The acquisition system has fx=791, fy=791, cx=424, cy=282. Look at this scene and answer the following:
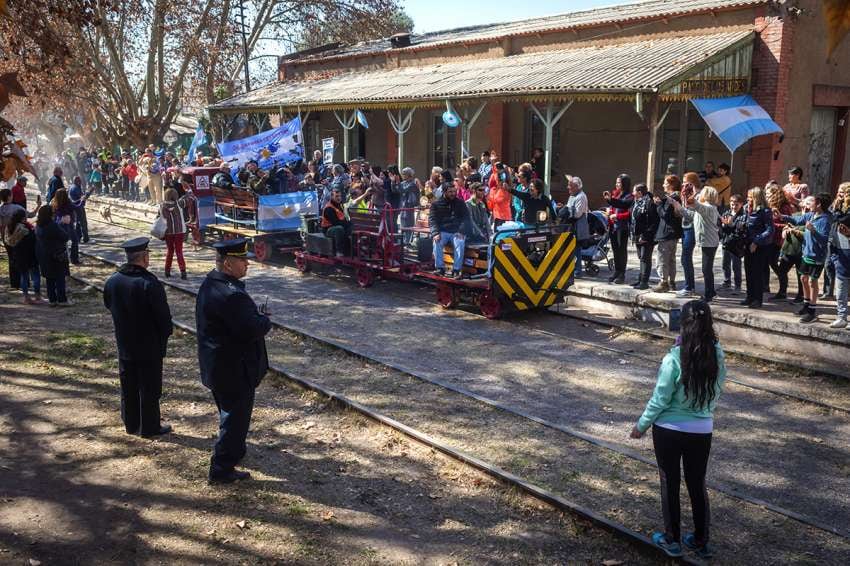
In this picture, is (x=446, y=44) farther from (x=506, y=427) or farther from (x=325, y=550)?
(x=325, y=550)

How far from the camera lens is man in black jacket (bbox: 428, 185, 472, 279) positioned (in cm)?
1186

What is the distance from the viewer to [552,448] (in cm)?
689

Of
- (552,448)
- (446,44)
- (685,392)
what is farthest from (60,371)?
(446,44)

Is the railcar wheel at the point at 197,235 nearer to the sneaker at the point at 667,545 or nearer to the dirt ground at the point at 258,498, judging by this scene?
the dirt ground at the point at 258,498

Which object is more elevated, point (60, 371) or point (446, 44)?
point (446, 44)

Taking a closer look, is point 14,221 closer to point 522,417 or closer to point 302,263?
point 302,263

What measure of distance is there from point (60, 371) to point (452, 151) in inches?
697

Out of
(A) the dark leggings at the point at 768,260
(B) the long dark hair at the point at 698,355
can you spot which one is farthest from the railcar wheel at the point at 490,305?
(B) the long dark hair at the point at 698,355

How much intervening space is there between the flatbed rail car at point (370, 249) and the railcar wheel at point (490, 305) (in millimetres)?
1569

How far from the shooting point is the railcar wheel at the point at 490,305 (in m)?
11.5

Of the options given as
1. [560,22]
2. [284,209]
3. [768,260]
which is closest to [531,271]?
[768,260]

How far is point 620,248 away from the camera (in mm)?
12555

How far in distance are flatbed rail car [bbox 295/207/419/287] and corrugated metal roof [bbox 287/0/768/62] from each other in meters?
8.76

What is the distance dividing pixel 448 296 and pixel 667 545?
7.55m
